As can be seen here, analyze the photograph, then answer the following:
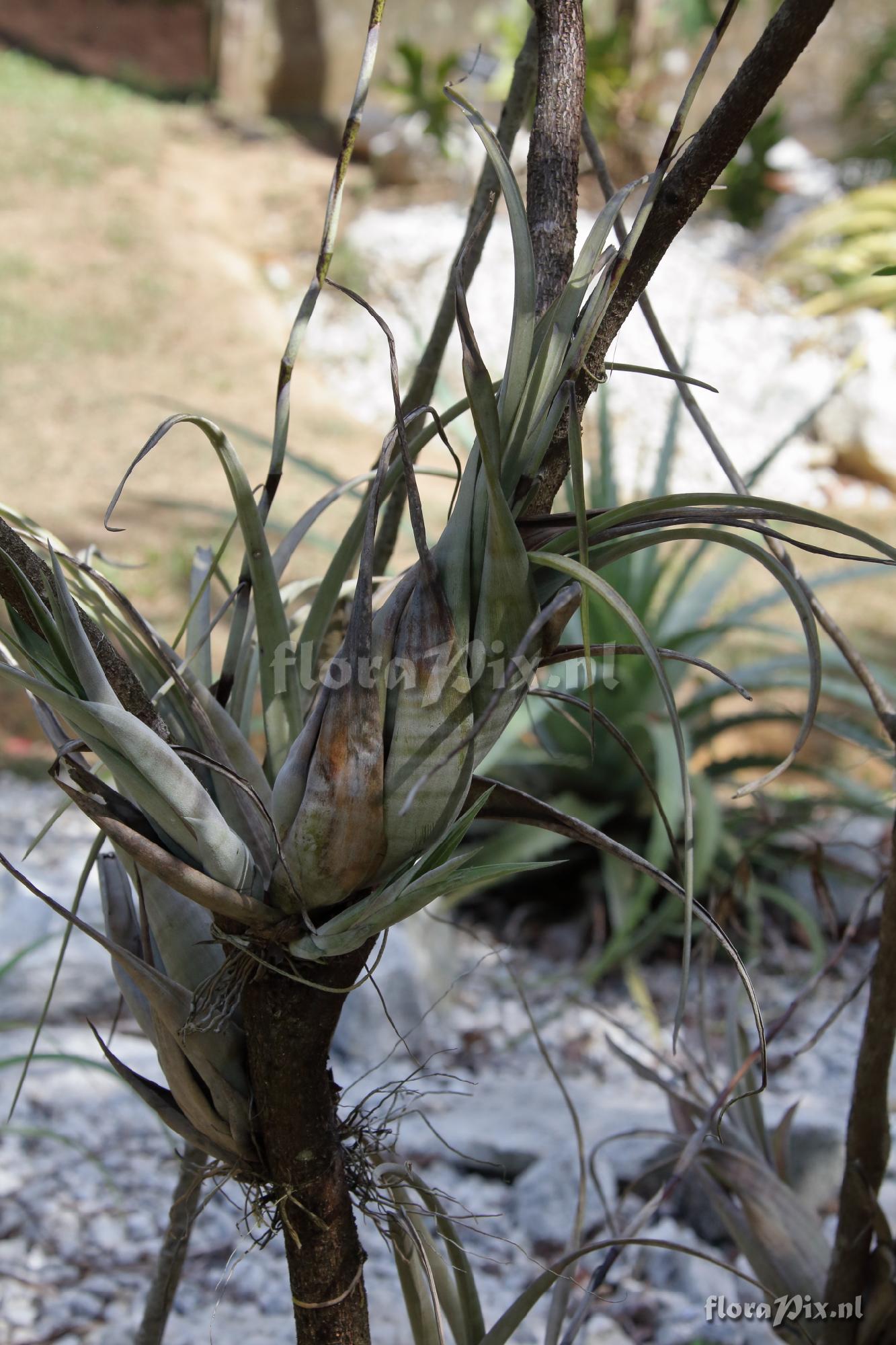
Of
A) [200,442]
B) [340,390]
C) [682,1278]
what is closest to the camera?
[682,1278]

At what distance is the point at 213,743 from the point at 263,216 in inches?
239

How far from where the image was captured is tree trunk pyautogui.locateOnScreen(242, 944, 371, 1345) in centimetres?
56

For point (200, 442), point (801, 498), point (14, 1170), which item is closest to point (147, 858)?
point (14, 1170)

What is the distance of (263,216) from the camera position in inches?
238

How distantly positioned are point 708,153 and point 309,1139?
0.53 meters

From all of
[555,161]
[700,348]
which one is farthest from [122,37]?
[555,161]

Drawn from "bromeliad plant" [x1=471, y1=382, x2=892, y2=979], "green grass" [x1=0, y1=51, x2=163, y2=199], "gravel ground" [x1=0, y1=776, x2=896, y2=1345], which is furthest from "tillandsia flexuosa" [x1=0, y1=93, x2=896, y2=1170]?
"green grass" [x1=0, y1=51, x2=163, y2=199]

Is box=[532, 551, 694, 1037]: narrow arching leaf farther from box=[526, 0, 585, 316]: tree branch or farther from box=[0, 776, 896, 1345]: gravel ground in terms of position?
box=[0, 776, 896, 1345]: gravel ground

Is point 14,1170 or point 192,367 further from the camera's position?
point 192,367

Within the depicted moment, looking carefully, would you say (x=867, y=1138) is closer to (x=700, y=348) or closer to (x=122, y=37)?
(x=700, y=348)

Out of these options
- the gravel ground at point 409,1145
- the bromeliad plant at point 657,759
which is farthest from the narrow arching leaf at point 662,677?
the bromeliad plant at point 657,759

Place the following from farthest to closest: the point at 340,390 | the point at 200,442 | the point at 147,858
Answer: the point at 340,390, the point at 200,442, the point at 147,858

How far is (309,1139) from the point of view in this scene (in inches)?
23.3

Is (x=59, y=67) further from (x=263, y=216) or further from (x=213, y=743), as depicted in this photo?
(x=213, y=743)
